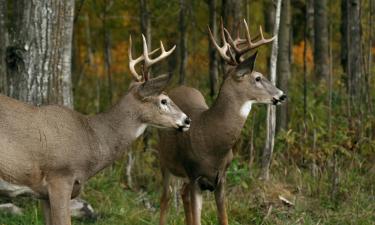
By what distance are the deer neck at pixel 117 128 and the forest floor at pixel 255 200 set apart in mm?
1493

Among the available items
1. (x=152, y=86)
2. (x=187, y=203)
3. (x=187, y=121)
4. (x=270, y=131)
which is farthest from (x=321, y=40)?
(x=152, y=86)

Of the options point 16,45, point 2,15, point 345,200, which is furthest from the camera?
point 2,15

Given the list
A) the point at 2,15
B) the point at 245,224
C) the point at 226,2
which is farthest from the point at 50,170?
the point at 226,2

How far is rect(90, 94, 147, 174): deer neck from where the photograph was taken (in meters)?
7.83

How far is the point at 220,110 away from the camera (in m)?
8.66

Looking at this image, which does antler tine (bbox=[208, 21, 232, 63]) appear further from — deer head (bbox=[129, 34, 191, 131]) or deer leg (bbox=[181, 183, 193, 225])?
deer leg (bbox=[181, 183, 193, 225])

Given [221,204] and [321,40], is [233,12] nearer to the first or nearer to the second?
[221,204]

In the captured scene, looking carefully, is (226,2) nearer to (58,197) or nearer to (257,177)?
(257,177)

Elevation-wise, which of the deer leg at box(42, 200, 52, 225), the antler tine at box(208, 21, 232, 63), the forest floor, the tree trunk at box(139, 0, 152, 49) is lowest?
the forest floor

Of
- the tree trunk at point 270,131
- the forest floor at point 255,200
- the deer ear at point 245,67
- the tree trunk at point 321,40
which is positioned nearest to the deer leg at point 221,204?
the forest floor at point 255,200

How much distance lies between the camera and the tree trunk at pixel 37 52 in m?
9.27

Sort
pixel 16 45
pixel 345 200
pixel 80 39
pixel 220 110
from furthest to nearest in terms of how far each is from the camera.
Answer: pixel 80 39 → pixel 345 200 → pixel 16 45 → pixel 220 110

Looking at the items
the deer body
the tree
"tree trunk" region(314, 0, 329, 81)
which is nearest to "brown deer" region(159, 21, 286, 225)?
the deer body

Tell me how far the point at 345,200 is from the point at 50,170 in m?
4.02
